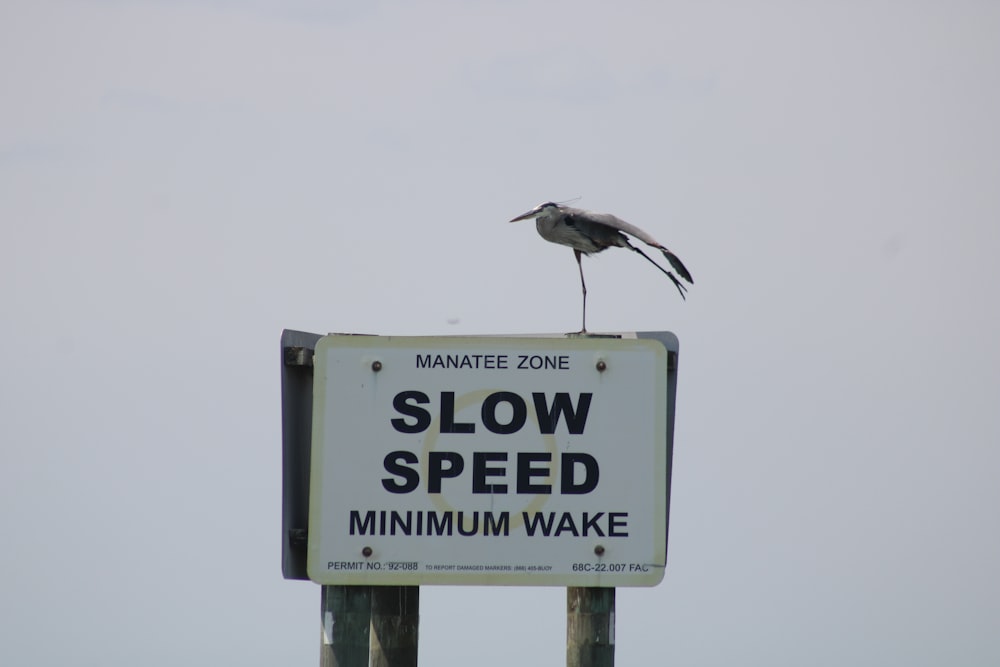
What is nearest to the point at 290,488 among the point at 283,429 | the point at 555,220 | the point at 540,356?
the point at 283,429

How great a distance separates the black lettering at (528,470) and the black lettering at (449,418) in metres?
0.23

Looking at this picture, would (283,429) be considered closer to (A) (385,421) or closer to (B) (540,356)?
(A) (385,421)

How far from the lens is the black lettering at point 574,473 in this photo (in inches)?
204

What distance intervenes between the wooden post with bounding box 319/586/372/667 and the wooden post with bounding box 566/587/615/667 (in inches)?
32.7

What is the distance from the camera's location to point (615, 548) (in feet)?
16.8

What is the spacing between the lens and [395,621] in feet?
18.7

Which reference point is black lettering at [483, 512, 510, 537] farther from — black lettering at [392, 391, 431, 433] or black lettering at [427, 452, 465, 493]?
black lettering at [392, 391, 431, 433]

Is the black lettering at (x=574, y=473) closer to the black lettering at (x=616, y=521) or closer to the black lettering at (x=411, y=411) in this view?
the black lettering at (x=616, y=521)

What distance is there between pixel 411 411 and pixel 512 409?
396mm

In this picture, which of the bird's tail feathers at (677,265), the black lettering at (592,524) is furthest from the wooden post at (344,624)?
the bird's tail feathers at (677,265)

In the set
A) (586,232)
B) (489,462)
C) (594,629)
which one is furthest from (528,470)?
(586,232)

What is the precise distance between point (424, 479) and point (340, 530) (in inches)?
14.8

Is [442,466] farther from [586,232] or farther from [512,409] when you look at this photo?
A: [586,232]

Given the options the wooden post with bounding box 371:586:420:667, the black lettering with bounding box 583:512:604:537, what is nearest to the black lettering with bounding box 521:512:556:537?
the black lettering with bounding box 583:512:604:537
